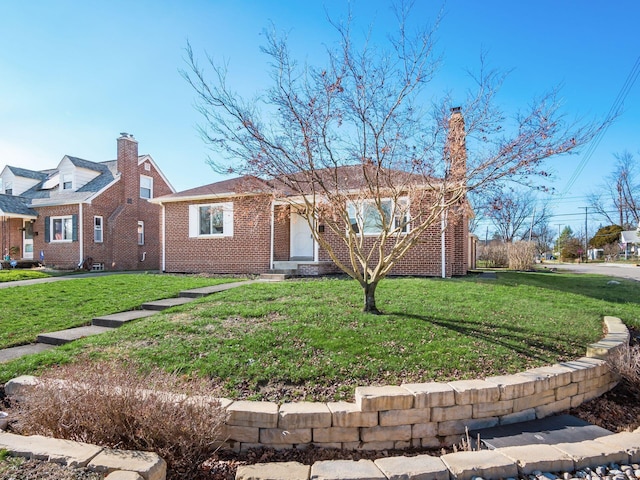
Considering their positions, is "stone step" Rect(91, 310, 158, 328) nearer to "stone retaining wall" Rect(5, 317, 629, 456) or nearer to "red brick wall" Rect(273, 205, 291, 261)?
"stone retaining wall" Rect(5, 317, 629, 456)

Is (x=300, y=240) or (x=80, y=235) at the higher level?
(x=80, y=235)

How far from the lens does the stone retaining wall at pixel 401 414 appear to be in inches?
121

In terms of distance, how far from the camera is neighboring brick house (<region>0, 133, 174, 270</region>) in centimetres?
1716

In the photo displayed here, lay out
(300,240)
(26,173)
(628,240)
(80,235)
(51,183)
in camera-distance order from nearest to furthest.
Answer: (300,240), (80,235), (51,183), (26,173), (628,240)

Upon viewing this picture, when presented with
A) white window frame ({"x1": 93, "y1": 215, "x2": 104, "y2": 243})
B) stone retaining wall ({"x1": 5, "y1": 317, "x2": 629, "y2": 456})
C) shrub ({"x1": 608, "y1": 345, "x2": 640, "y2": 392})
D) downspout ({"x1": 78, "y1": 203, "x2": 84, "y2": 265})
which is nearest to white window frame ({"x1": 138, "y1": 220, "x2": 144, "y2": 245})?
white window frame ({"x1": 93, "y1": 215, "x2": 104, "y2": 243})

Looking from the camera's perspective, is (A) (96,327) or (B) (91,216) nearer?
(A) (96,327)

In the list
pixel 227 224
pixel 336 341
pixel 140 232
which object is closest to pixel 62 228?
pixel 140 232

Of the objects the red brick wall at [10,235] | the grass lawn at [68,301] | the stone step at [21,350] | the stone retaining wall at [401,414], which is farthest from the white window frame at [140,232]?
the stone retaining wall at [401,414]

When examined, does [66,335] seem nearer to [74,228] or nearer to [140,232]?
[74,228]

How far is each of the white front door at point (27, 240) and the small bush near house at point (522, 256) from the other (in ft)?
88.0

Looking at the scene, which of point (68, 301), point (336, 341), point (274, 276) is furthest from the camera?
point (274, 276)

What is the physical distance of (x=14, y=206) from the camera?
1806 cm

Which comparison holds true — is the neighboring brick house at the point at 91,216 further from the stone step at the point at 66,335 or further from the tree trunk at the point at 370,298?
the tree trunk at the point at 370,298

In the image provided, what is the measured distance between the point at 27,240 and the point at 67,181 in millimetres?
3877
